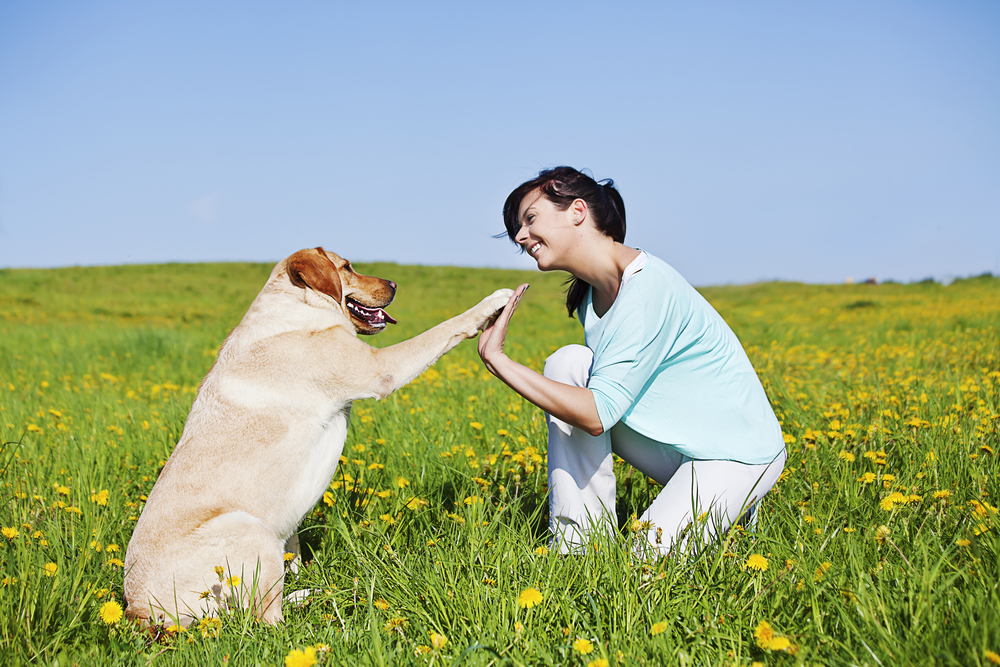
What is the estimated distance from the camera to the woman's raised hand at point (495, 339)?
8.75 ft

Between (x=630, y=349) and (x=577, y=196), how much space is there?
775mm

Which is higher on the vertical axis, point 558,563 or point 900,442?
point 900,442

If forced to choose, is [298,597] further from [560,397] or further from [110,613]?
[560,397]

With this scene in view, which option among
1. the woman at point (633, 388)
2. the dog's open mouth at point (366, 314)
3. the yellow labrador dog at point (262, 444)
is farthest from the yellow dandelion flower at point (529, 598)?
the dog's open mouth at point (366, 314)

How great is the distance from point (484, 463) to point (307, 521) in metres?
1.06

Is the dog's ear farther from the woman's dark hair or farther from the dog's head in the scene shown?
the woman's dark hair

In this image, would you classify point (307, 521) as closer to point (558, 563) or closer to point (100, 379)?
point (558, 563)

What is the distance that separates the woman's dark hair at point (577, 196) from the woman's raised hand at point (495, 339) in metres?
0.31

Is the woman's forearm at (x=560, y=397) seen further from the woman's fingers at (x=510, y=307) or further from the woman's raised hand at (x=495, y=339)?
the woman's fingers at (x=510, y=307)

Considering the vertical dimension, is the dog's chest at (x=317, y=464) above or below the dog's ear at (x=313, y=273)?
below

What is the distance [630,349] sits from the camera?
2494mm

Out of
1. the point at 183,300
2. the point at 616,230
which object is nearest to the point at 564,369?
the point at 616,230

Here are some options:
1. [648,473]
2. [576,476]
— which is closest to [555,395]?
[576,476]

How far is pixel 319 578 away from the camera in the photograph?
111 inches
